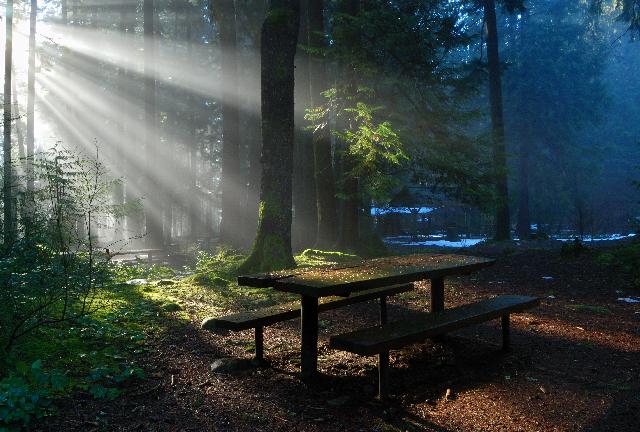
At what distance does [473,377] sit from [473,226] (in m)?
30.7

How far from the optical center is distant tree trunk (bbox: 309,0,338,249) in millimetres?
14062

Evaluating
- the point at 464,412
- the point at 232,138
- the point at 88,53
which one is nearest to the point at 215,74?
the point at 88,53

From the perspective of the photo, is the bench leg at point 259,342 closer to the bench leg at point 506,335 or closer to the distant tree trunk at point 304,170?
the bench leg at point 506,335

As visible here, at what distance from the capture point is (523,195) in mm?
29438

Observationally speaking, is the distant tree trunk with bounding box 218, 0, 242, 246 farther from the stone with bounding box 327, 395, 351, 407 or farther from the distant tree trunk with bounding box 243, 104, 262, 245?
the stone with bounding box 327, 395, 351, 407

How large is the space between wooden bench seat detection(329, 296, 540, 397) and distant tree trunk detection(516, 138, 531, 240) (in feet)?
77.1

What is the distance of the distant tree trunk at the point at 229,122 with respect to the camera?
19.8m

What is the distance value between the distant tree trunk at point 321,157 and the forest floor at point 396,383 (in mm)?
6786

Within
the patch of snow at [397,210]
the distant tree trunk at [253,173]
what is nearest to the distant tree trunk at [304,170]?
the distant tree trunk at [253,173]

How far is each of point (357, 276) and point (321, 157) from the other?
31.6 feet

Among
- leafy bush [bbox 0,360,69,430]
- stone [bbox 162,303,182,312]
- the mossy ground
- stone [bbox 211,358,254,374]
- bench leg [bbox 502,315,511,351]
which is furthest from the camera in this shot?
stone [bbox 162,303,182,312]

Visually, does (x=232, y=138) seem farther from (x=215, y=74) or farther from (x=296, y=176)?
(x=215, y=74)

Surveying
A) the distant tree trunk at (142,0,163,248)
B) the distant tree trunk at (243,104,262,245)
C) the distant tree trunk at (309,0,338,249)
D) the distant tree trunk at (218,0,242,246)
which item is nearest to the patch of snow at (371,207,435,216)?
the distant tree trunk at (243,104,262,245)

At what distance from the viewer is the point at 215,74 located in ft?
108
